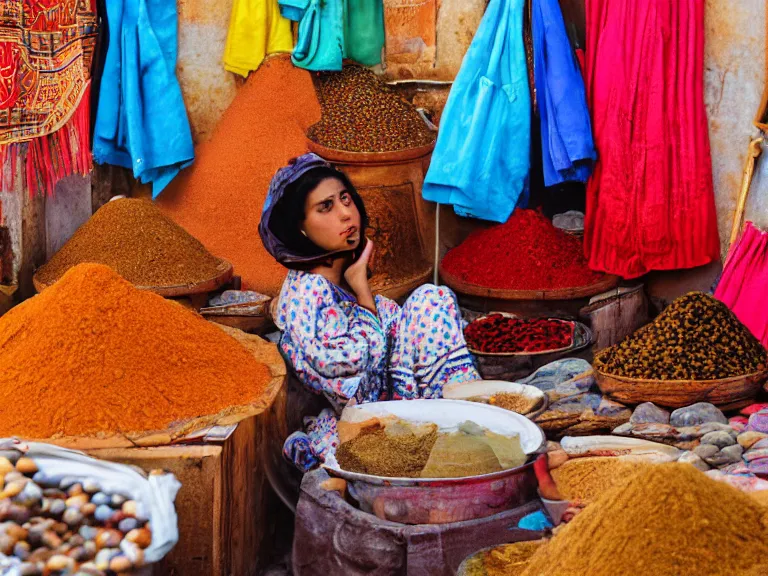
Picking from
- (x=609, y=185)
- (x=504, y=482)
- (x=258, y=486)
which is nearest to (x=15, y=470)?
(x=258, y=486)

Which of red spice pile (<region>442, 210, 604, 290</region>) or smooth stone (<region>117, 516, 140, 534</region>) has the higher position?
smooth stone (<region>117, 516, 140, 534</region>)

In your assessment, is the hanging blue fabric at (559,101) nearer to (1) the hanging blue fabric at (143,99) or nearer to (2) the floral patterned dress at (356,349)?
(2) the floral patterned dress at (356,349)

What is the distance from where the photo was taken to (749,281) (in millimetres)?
3404

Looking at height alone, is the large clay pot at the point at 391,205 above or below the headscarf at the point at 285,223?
below

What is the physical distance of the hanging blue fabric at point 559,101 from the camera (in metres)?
3.84

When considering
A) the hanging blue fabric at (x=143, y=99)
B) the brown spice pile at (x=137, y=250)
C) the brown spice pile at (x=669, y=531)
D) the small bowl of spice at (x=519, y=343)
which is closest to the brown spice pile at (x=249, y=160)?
the hanging blue fabric at (x=143, y=99)

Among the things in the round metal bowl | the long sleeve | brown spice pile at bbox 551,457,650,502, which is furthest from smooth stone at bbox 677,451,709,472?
the long sleeve

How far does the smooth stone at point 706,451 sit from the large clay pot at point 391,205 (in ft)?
5.87

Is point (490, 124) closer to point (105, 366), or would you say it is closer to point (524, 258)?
point (524, 258)

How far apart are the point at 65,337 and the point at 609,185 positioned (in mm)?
2345

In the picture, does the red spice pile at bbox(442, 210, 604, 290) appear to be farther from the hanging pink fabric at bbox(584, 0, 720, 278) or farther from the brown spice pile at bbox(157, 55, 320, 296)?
the brown spice pile at bbox(157, 55, 320, 296)

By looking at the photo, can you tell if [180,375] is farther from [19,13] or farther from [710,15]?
[710,15]

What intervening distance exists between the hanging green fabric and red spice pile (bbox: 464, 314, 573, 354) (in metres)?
1.50

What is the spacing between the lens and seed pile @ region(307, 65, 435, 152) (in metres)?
4.00
